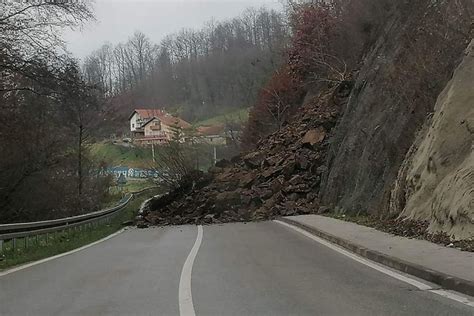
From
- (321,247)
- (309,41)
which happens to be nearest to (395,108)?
(321,247)

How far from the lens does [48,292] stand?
29.6 feet

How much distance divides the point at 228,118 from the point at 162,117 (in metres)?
17.5

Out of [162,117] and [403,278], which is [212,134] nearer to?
[162,117]

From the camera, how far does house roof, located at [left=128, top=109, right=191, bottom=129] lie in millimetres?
64875

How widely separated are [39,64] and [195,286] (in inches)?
557

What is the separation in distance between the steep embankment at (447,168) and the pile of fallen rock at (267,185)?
10566mm

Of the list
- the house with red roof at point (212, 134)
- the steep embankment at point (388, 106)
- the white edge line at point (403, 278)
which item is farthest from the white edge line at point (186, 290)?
the house with red roof at point (212, 134)

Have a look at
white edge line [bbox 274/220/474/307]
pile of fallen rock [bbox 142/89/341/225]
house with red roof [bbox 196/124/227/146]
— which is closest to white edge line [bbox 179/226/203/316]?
white edge line [bbox 274/220/474/307]

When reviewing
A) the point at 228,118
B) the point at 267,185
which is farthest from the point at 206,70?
the point at 267,185

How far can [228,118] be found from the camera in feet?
263

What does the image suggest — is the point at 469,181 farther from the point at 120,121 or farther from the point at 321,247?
the point at 120,121

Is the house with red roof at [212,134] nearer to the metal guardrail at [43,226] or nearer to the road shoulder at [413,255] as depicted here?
the metal guardrail at [43,226]

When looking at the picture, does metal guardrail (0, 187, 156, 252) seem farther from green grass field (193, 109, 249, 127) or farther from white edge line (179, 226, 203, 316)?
green grass field (193, 109, 249, 127)

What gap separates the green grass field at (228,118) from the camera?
76250mm
